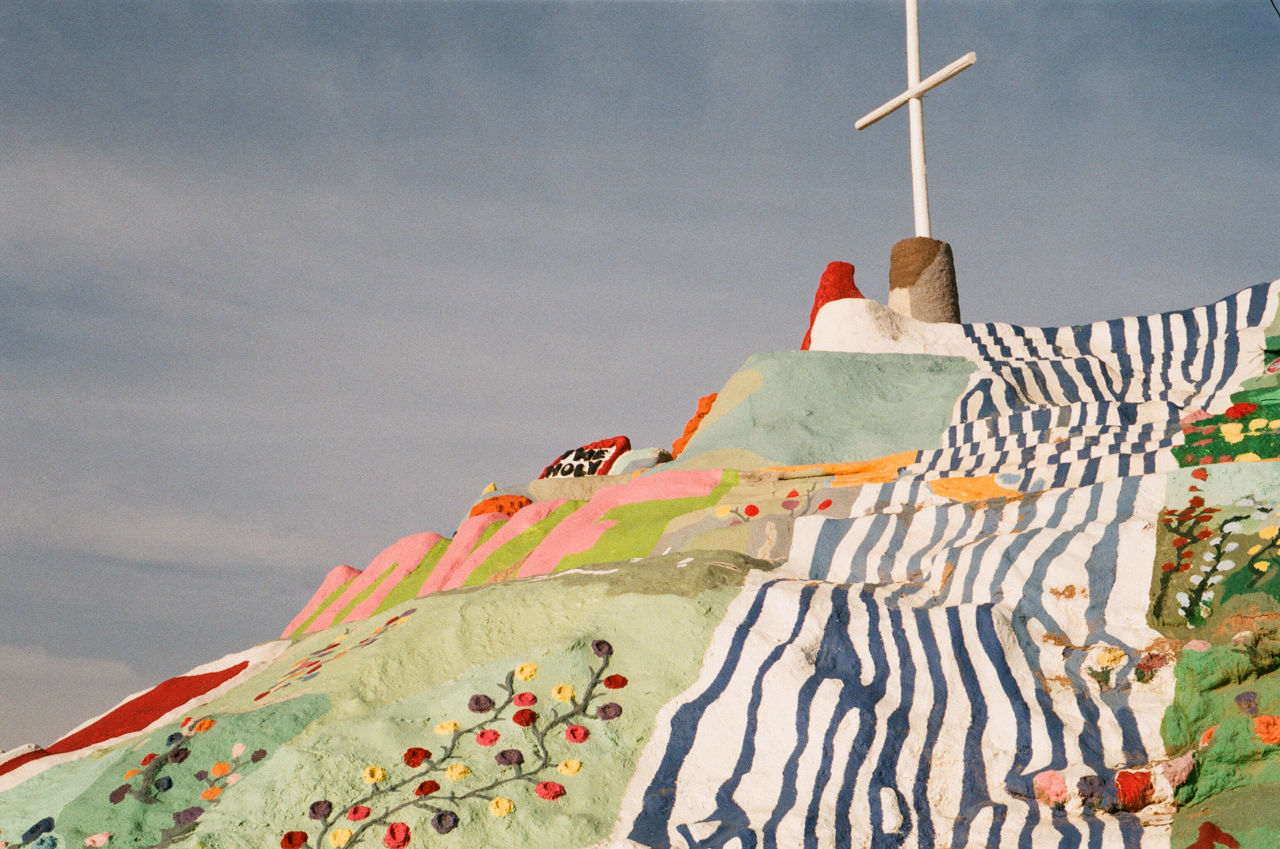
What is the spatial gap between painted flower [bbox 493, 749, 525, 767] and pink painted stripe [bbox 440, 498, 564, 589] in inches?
164

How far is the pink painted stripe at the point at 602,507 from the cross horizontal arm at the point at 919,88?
5710 mm

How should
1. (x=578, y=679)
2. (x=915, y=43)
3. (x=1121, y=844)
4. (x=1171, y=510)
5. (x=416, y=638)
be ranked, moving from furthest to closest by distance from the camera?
(x=915, y=43) → (x=1171, y=510) → (x=416, y=638) → (x=578, y=679) → (x=1121, y=844)

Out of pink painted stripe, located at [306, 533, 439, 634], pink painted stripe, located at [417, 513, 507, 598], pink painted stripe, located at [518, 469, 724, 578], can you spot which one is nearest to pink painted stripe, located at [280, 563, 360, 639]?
pink painted stripe, located at [306, 533, 439, 634]

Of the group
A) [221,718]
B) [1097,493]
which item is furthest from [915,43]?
[221,718]

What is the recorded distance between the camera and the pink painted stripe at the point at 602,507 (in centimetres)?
758

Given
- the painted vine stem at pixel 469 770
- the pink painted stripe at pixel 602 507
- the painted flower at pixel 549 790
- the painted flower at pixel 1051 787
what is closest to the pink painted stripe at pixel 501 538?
the pink painted stripe at pixel 602 507

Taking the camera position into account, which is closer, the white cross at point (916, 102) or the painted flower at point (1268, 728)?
the painted flower at point (1268, 728)

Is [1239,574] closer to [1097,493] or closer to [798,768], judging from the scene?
[1097,493]

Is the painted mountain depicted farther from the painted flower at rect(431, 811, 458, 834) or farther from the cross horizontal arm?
the cross horizontal arm

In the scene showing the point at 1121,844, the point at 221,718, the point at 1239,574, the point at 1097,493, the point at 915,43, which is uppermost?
the point at 915,43

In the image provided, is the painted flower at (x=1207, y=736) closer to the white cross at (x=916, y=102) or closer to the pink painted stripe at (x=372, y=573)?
the pink painted stripe at (x=372, y=573)

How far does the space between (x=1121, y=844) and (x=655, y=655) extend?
1943 mm

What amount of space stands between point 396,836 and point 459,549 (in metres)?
5.35

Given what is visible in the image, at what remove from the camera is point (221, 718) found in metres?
4.89
